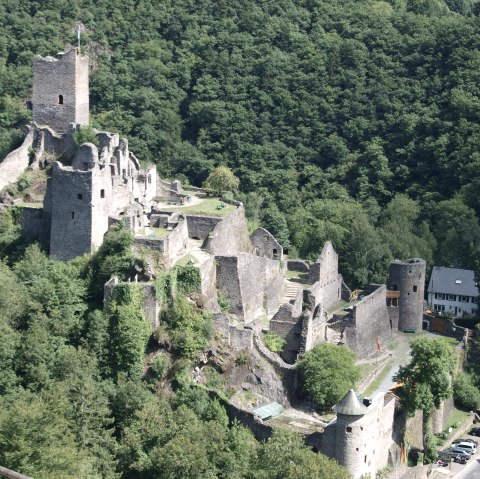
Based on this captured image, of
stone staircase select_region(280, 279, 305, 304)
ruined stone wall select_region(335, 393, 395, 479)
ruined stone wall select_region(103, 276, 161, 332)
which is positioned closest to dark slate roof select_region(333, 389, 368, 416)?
ruined stone wall select_region(335, 393, 395, 479)

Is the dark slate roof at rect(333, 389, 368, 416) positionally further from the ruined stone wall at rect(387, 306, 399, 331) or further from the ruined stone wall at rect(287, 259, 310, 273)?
the ruined stone wall at rect(287, 259, 310, 273)

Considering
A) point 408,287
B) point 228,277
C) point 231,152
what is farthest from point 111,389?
point 231,152

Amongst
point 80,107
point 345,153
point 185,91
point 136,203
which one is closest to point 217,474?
point 136,203

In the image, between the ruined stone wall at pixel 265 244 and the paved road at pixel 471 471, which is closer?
the paved road at pixel 471 471

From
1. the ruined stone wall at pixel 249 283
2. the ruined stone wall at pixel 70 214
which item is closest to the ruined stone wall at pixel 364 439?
the ruined stone wall at pixel 249 283

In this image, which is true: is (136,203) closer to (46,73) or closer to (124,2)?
(46,73)

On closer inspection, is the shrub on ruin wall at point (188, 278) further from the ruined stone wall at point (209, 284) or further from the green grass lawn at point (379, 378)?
the green grass lawn at point (379, 378)

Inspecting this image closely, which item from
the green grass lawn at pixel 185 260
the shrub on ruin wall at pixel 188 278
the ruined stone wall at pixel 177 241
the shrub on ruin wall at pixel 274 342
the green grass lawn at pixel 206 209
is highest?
the green grass lawn at pixel 206 209
